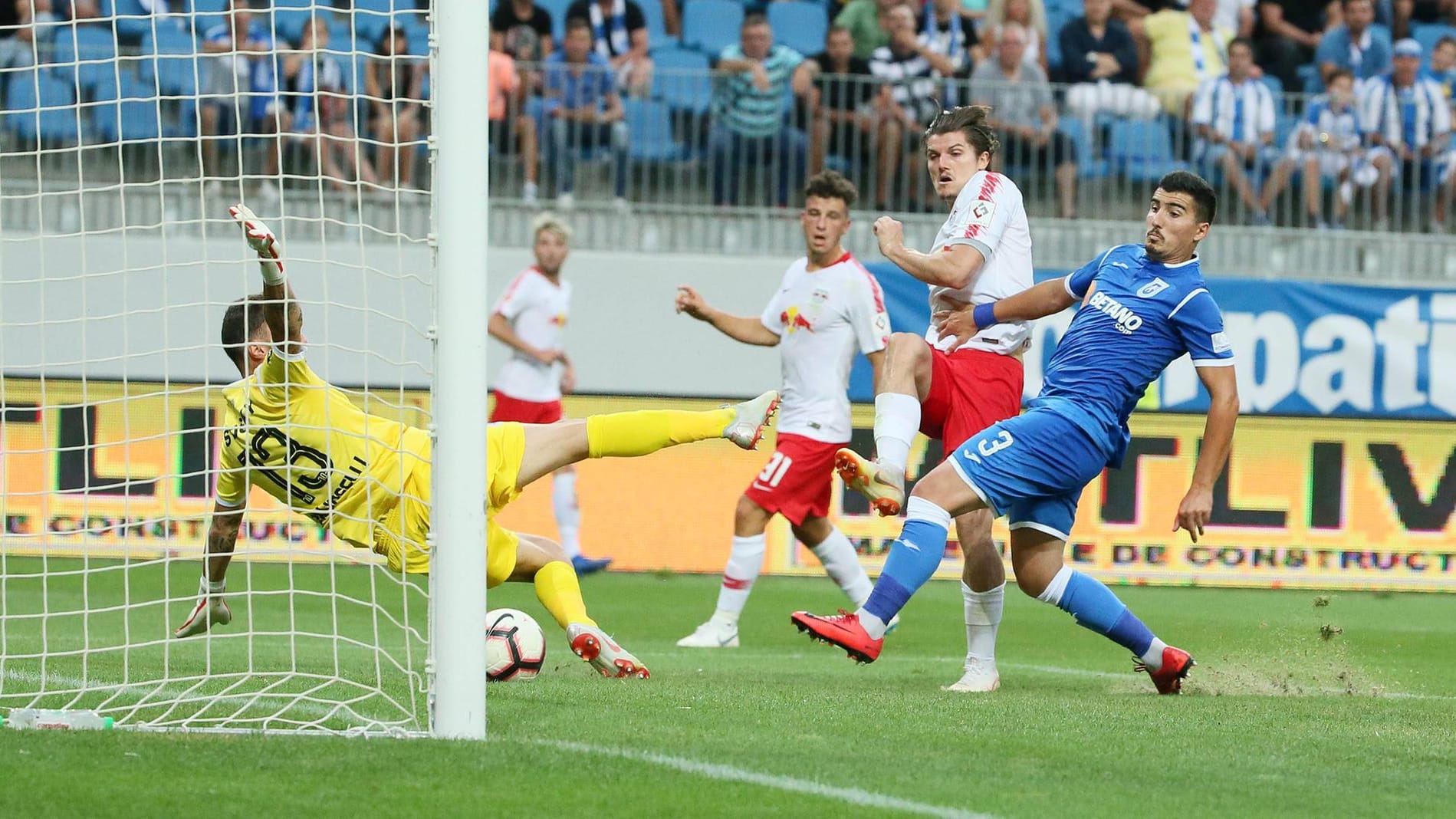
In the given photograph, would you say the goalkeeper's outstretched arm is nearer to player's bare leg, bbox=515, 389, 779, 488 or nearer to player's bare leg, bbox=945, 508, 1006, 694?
player's bare leg, bbox=515, 389, 779, 488

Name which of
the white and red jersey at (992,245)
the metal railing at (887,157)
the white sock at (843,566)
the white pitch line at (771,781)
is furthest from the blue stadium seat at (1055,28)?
the white pitch line at (771,781)

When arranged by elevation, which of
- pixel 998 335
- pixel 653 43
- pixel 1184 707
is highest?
pixel 653 43

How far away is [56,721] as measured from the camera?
5.21 m

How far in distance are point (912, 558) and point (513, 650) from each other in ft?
4.97

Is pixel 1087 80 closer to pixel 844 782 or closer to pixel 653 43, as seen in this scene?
pixel 653 43

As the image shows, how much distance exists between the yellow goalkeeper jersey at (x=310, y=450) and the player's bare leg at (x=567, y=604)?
22.0 inches

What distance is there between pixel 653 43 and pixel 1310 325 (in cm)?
645

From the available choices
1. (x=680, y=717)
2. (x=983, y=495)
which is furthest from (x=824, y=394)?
(x=680, y=717)

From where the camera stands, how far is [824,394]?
31.8ft

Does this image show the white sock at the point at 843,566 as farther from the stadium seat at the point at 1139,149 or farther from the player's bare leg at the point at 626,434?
the stadium seat at the point at 1139,149

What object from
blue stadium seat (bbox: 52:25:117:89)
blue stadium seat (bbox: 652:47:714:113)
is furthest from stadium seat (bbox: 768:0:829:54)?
blue stadium seat (bbox: 52:25:117:89)

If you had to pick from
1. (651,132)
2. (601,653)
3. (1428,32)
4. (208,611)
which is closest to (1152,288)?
(601,653)

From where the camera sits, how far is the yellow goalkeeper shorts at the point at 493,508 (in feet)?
22.0

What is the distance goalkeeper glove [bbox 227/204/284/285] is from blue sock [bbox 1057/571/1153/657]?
10.5 ft
